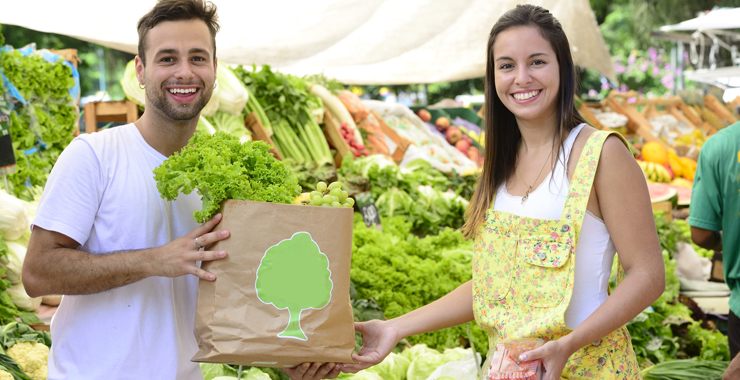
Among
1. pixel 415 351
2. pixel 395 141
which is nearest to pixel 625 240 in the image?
pixel 415 351

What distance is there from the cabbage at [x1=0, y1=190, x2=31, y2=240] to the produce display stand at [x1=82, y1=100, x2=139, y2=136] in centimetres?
118

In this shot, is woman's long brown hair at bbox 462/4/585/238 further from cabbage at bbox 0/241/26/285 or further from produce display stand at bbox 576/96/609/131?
produce display stand at bbox 576/96/609/131

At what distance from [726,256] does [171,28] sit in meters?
2.81

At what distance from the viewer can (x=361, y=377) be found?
2.97 meters

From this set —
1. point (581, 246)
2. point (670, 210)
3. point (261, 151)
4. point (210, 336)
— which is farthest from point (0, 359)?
point (670, 210)

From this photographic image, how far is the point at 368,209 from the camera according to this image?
4.62m

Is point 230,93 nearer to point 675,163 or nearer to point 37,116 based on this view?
point 37,116

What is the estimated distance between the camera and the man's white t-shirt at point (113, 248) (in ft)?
5.82

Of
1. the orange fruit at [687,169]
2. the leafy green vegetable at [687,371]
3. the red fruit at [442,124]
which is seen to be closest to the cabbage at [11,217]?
the leafy green vegetable at [687,371]

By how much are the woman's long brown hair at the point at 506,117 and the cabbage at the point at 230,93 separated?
120 inches

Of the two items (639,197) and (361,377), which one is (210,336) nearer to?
(639,197)

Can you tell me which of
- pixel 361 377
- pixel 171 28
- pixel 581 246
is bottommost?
pixel 361 377

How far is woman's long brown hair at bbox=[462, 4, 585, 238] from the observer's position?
1864 millimetres

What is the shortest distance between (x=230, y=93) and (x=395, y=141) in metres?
2.37
